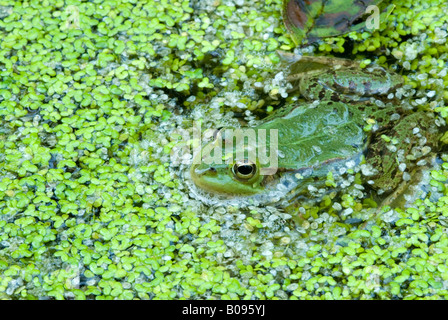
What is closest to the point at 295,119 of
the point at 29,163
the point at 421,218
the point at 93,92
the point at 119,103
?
the point at 421,218

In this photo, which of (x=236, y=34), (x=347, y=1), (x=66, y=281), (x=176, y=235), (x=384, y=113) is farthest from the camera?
(x=236, y=34)

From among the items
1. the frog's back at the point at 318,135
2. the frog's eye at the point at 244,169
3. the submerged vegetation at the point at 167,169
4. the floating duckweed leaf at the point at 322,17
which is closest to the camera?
the submerged vegetation at the point at 167,169

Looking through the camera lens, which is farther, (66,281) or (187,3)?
(187,3)

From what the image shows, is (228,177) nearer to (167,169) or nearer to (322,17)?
(167,169)

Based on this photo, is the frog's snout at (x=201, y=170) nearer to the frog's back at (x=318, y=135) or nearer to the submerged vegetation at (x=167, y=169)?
the submerged vegetation at (x=167, y=169)

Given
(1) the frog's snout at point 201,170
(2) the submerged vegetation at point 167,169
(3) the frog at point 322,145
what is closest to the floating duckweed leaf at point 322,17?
(2) the submerged vegetation at point 167,169

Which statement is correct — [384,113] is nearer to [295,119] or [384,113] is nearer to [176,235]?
[295,119]

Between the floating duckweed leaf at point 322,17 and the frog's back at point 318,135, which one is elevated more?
the floating duckweed leaf at point 322,17
